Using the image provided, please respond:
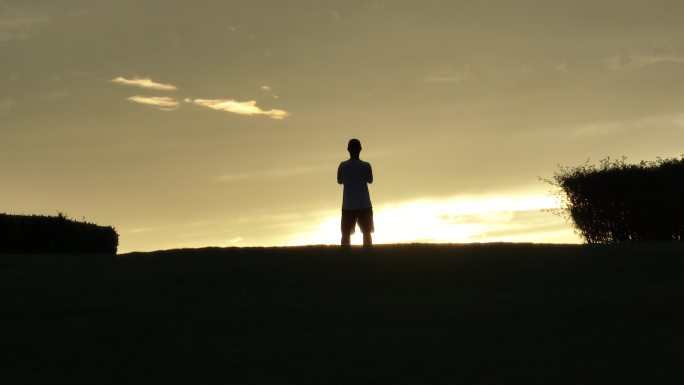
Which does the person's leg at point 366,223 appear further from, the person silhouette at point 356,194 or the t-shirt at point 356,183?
the t-shirt at point 356,183

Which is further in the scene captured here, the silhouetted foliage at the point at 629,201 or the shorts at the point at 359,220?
the silhouetted foliage at the point at 629,201

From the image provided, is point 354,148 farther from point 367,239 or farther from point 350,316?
point 350,316

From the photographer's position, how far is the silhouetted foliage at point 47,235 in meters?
24.6

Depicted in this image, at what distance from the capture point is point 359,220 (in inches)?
734

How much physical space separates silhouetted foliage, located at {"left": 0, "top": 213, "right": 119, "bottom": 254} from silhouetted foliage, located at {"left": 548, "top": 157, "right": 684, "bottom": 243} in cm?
1515

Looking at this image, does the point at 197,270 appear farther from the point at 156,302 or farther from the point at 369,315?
the point at 369,315

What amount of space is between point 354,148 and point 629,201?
14.2 metres

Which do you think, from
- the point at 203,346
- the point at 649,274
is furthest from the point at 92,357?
the point at 649,274

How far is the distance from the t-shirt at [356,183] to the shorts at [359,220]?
0.11 meters

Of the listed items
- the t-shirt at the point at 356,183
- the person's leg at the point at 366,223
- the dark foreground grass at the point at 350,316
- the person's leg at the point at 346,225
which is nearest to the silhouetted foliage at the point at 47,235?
the dark foreground grass at the point at 350,316

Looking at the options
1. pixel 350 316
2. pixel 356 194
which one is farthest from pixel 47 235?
pixel 350 316

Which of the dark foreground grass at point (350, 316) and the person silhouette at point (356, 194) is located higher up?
the person silhouette at point (356, 194)

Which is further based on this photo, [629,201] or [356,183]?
[629,201]

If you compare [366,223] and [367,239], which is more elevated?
[366,223]
